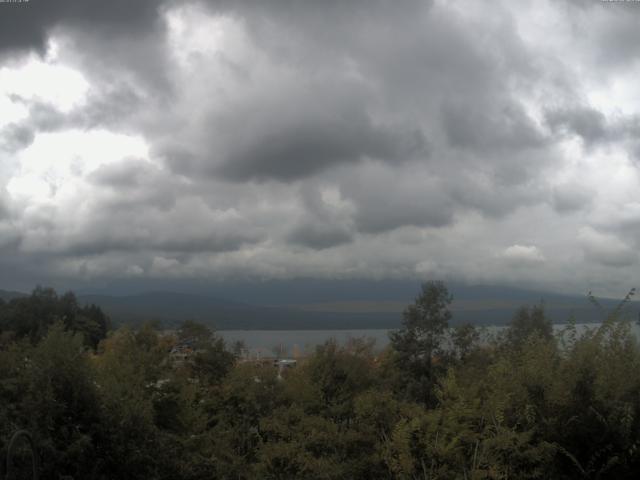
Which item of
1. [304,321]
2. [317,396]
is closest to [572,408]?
[317,396]

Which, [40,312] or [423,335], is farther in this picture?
[40,312]

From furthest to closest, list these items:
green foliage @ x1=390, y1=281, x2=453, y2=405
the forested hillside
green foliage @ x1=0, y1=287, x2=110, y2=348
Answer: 1. green foliage @ x1=0, y1=287, x2=110, y2=348
2. green foliage @ x1=390, y1=281, x2=453, y2=405
3. the forested hillside

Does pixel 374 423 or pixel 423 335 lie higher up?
pixel 423 335

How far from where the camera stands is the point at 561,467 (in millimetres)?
8703

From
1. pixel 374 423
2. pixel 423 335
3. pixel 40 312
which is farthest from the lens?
pixel 40 312

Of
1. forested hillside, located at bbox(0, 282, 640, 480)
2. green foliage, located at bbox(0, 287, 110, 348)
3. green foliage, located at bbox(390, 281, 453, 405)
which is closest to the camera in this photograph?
forested hillside, located at bbox(0, 282, 640, 480)

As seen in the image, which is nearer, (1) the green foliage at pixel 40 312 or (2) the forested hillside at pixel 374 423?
(2) the forested hillside at pixel 374 423

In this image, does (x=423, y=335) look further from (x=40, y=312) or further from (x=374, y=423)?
(x=40, y=312)

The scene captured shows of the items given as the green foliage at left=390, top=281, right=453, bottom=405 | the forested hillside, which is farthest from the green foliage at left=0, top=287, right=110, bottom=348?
the forested hillside

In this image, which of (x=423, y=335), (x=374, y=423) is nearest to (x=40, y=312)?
(x=423, y=335)

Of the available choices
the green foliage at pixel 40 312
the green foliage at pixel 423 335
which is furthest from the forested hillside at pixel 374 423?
the green foliage at pixel 40 312

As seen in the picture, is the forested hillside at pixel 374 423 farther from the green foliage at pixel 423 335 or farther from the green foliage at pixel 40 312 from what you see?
the green foliage at pixel 40 312

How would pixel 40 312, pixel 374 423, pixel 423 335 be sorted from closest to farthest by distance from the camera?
pixel 374 423
pixel 423 335
pixel 40 312

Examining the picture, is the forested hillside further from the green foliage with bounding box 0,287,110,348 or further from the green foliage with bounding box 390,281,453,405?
the green foliage with bounding box 0,287,110,348
